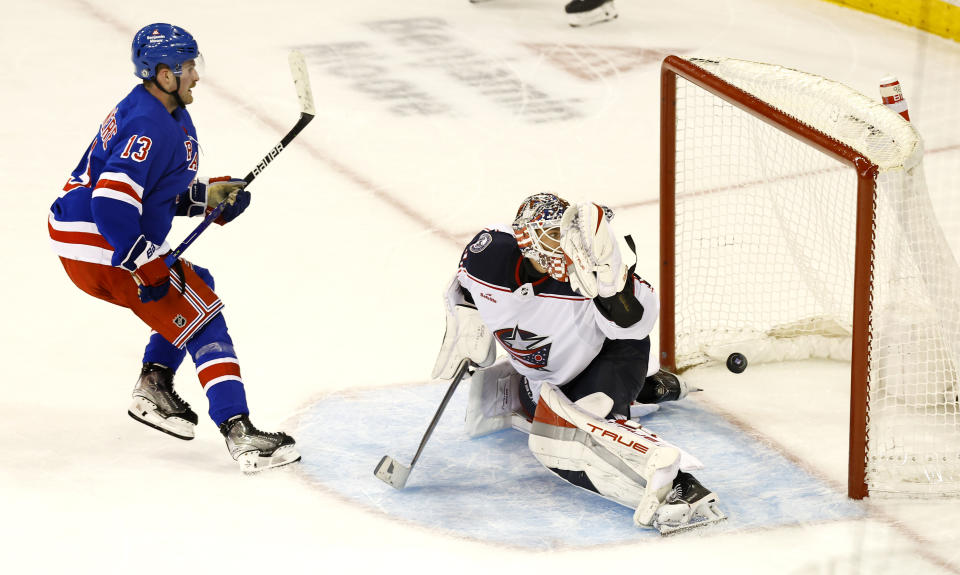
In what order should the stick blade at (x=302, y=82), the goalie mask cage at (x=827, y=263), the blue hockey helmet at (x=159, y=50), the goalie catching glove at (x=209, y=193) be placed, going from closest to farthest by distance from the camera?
the goalie mask cage at (x=827, y=263) < the blue hockey helmet at (x=159, y=50) < the goalie catching glove at (x=209, y=193) < the stick blade at (x=302, y=82)

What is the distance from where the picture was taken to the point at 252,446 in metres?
3.29

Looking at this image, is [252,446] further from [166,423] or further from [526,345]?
[526,345]

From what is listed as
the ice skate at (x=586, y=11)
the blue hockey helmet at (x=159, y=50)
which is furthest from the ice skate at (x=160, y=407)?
the ice skate at (x=586, y=11)

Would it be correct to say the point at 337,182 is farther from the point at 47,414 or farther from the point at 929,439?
the point at 929,439

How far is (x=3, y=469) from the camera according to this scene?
3324 mm

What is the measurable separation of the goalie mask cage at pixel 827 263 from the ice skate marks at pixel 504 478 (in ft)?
0.70

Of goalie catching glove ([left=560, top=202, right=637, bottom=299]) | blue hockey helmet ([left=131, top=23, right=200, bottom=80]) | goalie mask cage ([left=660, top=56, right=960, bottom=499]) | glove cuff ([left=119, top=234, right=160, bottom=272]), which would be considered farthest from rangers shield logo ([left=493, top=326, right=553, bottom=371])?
blue hockey helmet ([left=131, top=23, right=200, bottom=80])

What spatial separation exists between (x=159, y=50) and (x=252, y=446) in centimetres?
94

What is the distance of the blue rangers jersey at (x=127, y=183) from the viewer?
3.13m

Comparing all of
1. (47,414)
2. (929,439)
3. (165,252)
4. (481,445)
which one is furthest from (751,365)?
(47,414)

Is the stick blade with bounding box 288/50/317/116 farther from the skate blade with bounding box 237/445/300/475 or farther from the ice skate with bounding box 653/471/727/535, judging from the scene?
the ice skate with bounding box 653/471/727/535

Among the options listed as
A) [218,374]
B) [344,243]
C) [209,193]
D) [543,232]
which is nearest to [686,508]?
[543,232]

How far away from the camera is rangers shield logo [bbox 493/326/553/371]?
10.6 feet

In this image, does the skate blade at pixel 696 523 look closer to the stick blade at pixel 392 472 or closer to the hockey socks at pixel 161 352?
the stick blade at pixel 392 472
